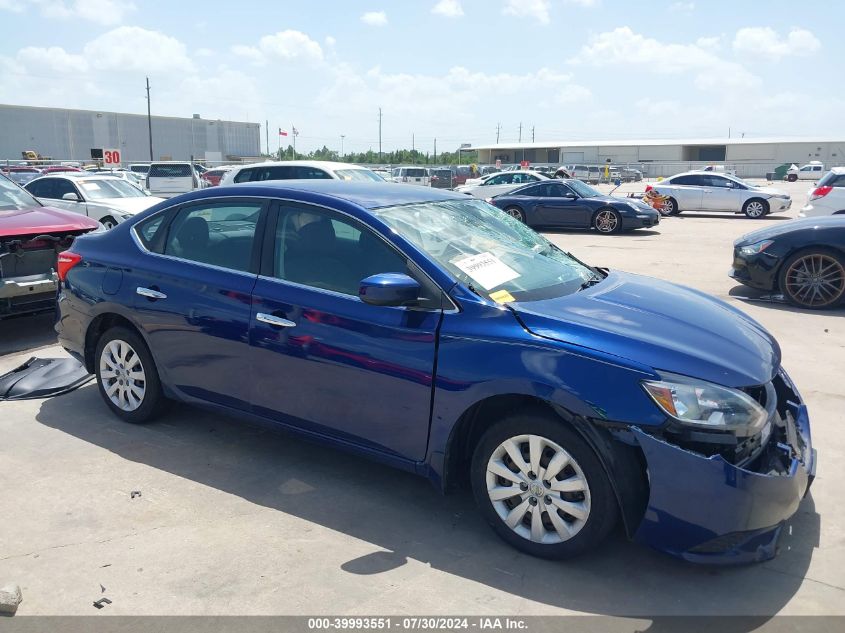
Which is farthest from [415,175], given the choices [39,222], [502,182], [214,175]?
[39,222]

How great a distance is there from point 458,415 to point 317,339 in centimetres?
90

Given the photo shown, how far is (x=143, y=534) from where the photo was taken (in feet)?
11.9

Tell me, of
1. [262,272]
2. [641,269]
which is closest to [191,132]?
[641,269]

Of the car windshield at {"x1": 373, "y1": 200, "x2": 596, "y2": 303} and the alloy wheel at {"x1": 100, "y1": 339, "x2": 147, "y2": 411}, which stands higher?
the car windshield at {"x1": 373, "y1": 200, "x2": 596, "y2": 303}

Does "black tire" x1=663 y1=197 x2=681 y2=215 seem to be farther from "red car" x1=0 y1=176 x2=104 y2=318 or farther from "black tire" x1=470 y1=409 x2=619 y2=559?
"black tire" x1=470 y1=409 x2=619 y2=559

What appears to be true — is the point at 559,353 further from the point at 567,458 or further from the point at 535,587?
the point at 535,587

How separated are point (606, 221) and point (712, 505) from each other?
51.1ft

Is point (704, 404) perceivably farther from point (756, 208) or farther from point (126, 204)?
point (756, 208)

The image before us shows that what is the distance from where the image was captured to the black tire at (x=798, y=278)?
8.59 meters

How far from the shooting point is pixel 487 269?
12.7 ft

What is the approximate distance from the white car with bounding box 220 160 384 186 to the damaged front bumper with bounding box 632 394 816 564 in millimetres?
10875

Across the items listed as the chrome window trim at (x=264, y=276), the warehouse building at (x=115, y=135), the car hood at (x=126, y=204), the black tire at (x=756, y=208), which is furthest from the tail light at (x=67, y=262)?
the warehouse building at (x=115, y=135)

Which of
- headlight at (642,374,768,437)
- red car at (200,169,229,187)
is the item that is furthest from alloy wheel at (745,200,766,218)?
red car at (200,169,229,187)

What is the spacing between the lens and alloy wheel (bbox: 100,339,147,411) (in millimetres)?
4871
